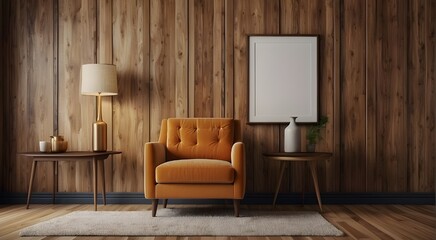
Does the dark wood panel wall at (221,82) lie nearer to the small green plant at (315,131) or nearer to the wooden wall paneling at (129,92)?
the wooden wall paneling at (129,92)

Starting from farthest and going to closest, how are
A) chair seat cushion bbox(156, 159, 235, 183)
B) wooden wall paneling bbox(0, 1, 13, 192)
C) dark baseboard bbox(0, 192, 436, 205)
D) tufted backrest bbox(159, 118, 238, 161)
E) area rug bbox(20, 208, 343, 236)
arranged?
wooden wall paneling bbox(0, 1, 13, 192), dark baseboard bbox(0, 192, 436, 205), tufted backrest bbox(159, 118, 238, 161), chair seat cushion bbox(156, 159, 235, 183), area rug bbox(20, 208, 343, 236)

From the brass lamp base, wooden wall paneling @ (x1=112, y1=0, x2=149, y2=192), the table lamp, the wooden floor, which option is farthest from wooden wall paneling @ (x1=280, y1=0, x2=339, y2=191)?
the brass lamp base

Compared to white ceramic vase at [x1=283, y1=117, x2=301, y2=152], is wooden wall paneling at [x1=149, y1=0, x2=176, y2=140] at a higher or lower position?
higher

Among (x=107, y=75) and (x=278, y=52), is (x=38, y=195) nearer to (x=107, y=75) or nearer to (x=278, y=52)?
(x=107, y=75)

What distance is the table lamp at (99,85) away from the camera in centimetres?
433

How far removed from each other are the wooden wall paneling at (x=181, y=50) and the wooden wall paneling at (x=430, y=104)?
2.49 meters

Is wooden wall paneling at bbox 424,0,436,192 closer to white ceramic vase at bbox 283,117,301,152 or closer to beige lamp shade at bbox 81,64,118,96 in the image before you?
white ceramic vase at bbox 283,117,301,152

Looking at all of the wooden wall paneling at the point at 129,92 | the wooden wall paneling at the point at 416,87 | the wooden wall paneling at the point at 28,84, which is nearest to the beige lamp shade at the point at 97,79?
the wooden wall paneling at the point at 129,92

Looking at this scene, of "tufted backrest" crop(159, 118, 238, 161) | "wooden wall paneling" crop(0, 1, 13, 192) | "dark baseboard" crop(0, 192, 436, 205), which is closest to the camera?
"tufted backrest" crop(159, 118, 238, 161)

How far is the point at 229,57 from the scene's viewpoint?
470cm

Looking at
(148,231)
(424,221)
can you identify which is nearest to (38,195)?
(148,231)

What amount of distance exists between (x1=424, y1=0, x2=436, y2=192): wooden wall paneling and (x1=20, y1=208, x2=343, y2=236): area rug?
4.77 feet

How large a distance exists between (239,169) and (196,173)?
0.36 meters

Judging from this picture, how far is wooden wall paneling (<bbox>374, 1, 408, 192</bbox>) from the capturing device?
4684mm
